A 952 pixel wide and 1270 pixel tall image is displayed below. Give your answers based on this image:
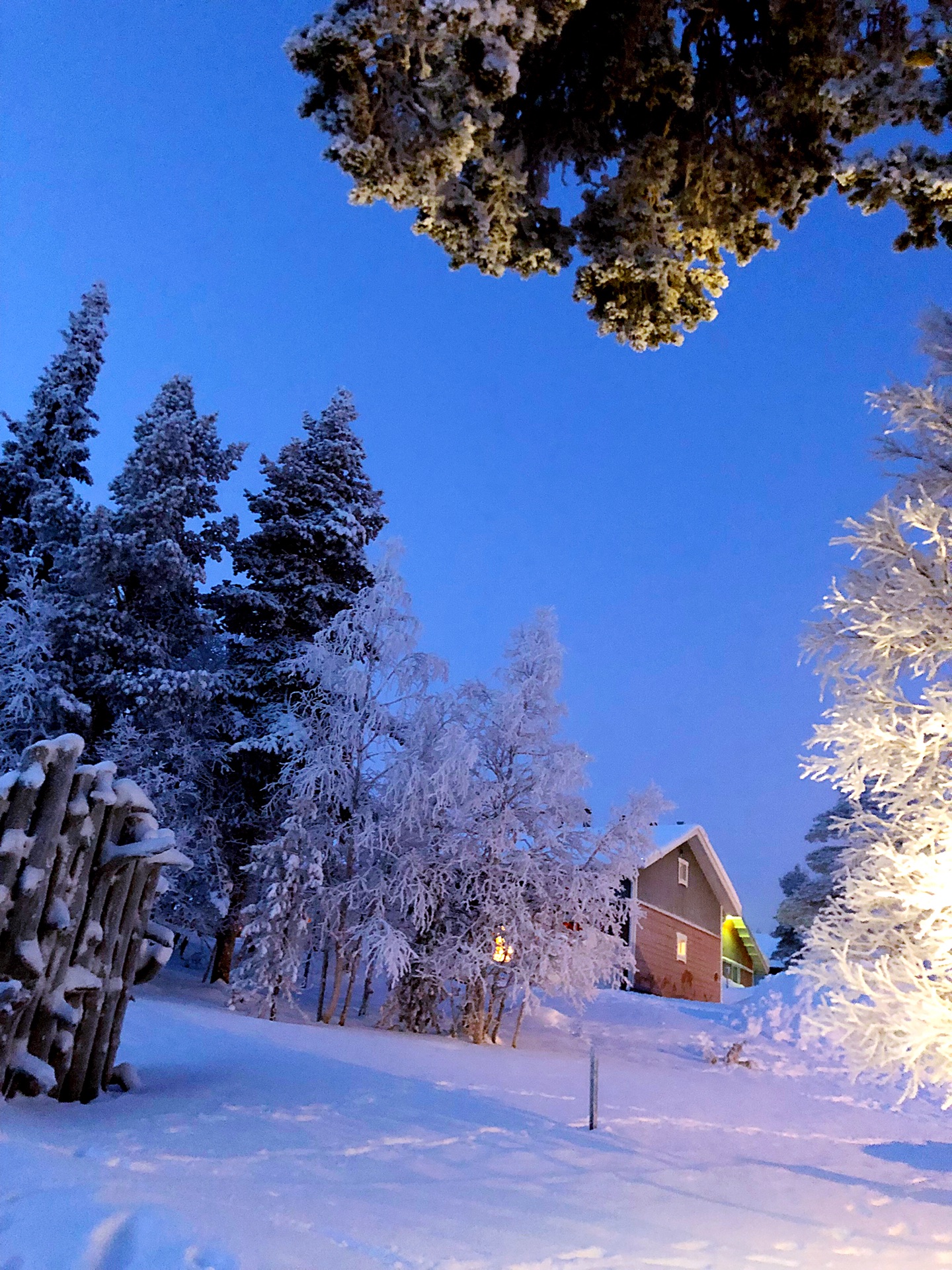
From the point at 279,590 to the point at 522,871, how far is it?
9.04 metres

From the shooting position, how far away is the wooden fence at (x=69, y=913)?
5867mm

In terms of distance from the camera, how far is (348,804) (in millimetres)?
17641

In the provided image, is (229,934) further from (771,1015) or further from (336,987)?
(771,1015)

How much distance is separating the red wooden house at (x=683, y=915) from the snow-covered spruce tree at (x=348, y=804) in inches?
482

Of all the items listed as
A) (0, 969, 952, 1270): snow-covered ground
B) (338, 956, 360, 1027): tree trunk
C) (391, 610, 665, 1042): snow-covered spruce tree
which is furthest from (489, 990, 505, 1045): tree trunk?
(0, 969, 952, 1270): snow-covered ground

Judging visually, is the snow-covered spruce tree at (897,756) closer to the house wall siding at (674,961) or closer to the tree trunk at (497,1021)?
the tree trunk at (497,1021)

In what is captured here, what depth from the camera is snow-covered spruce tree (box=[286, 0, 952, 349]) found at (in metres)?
5.07

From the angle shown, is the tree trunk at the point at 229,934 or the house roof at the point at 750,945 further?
the house roof at the point at 750,945

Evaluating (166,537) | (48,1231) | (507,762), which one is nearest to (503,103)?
(48,1231)

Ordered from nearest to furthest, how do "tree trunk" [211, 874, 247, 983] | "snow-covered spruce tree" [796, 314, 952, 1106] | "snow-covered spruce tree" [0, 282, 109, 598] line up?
1. "snow-covered spruce tree" [796, 314, 952, 1106]
2. "tree trunk" [211, 874, 247, 983]
3. "snow-covered spruce tree" [0, 282, 109, 598]

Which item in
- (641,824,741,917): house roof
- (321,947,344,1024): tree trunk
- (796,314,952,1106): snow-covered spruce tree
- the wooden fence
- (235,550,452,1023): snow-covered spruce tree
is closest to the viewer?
(796,314,952,1106): snow-covered spruce tree

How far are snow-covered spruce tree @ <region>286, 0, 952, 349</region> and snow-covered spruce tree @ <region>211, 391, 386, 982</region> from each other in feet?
47.6

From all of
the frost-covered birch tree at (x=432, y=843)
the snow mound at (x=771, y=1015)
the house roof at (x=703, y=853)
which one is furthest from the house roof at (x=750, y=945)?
the frost-covered birch tree at (x=432, y=843)

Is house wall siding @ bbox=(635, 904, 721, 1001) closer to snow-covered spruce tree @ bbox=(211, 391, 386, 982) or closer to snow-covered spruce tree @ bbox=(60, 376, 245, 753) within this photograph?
snow-covered spruce tree @ bbox=(211, 391, 386, 982)
